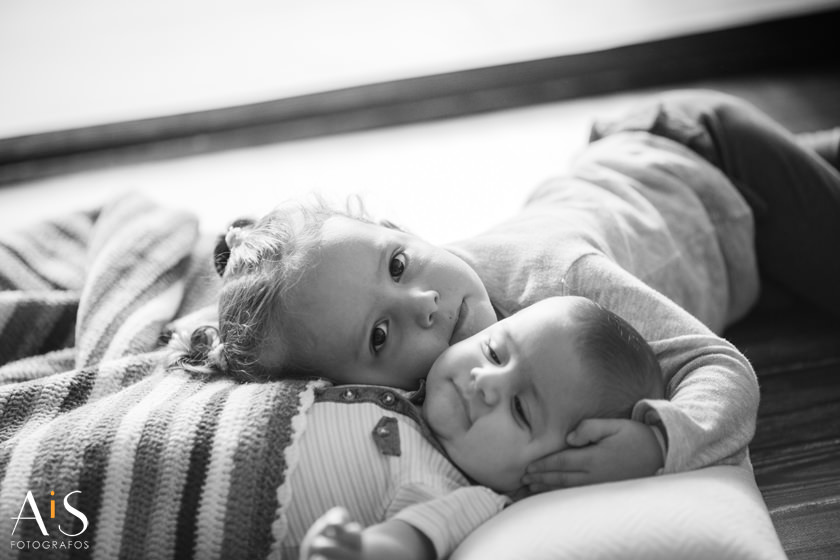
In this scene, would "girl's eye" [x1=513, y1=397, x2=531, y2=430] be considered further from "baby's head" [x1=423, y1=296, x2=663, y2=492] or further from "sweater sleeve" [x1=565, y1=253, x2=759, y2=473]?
"sweater sleeve" [x1=565, y1=253, x2=759, y2=473]

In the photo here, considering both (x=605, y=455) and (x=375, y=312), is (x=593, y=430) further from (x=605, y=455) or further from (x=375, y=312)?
(x=375, y=312)

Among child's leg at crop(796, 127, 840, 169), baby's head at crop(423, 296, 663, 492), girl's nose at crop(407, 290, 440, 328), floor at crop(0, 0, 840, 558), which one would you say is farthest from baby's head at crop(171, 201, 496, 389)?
child's leg at crop(796, 127, 840, 169)

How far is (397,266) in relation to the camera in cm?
102

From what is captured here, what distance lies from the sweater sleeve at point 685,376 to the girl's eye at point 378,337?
0.81 feet

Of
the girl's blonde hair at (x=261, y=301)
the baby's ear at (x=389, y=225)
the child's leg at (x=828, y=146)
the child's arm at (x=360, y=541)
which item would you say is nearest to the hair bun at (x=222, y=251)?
the girl's blonde hair at (x=261, y=301)

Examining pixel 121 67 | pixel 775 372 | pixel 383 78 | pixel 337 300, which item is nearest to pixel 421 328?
pixel 337 300

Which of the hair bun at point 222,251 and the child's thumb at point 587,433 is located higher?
the hair bun at point 222,251

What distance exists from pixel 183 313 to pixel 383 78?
114 centimetres

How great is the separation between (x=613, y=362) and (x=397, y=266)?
295 mm

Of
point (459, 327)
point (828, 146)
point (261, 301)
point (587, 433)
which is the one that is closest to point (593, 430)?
point (587, 433)

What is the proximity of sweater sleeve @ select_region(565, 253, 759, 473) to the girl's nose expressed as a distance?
0.20m

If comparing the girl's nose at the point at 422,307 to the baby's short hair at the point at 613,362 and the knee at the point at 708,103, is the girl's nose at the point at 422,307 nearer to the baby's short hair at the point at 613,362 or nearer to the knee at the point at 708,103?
the baby's short hair at the point at 613,362

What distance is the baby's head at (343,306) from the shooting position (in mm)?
977

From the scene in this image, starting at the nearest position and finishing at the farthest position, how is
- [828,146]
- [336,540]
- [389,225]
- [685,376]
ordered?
1. [336,540]
2. [685,376]
3. [389,225]
4. [828,146]
